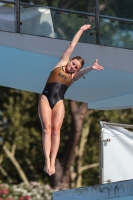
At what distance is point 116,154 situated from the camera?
1003 centimetres

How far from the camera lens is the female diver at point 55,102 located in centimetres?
943

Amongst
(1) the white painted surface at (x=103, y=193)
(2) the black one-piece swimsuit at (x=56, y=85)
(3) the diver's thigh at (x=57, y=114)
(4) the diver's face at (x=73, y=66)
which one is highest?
(4) the diver's face at (x=73, y=66)

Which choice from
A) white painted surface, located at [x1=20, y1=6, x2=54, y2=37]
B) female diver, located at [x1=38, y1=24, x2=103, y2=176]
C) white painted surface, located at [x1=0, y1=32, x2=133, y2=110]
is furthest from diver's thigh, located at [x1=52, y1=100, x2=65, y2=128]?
white painted surface, located at [x1=20, y1=6, x2=54, y2=37]

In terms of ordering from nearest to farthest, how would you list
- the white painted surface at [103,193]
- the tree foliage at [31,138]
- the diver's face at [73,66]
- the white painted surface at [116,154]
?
the white painted surface at [103,193] < the diver's face at [73,66] < the white painted surface at [116,154] < the tree foliage at [31,138]

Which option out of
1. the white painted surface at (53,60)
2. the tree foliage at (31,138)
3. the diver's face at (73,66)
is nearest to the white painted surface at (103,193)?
the diver's face at (73,66)

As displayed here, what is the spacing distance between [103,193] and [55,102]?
1.82 meters

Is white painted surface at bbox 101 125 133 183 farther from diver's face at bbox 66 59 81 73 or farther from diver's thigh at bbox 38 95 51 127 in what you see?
diver's face at bbox 66 59 81 73

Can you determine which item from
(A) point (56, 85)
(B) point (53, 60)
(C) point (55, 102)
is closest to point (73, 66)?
(A) point (56, 85)

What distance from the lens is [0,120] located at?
25.4 metres

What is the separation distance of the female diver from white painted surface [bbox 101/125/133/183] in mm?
828

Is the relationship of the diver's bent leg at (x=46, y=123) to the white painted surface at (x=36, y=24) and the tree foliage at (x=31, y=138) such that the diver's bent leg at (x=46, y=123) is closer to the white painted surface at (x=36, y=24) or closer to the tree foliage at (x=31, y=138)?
the white painted surface at (x=36, y=24)

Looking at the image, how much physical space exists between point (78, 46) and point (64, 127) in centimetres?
1380

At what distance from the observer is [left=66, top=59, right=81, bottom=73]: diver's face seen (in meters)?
9.37

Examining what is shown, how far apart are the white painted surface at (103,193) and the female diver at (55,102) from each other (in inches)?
36.6
